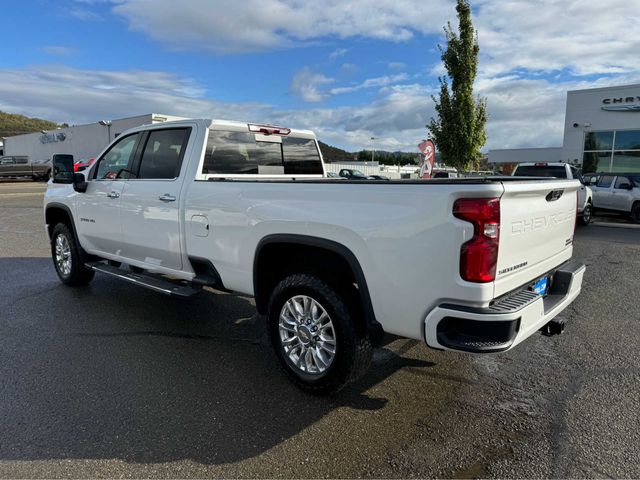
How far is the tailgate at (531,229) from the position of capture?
108 inches

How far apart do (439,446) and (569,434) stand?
862mm

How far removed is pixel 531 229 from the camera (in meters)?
3.03

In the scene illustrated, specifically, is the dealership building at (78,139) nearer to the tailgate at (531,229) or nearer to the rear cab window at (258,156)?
the rear cab window at (258,156)

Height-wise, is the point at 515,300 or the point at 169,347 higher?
the point at 515,300

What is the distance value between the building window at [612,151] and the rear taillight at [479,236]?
26.5 meters

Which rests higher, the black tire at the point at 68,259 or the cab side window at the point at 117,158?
the cab side window at the point at 117,158

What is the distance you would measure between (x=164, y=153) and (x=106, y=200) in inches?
43.8

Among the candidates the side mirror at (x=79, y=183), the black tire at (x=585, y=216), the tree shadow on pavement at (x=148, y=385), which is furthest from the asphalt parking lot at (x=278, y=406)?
the black tire at (x=585, y=216)

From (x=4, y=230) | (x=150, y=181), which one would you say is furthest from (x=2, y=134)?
(x=150, y=181)

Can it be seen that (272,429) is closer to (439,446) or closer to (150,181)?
(439,446)

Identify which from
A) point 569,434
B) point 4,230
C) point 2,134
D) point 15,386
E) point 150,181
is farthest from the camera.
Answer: point 2,134

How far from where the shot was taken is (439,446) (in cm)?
287

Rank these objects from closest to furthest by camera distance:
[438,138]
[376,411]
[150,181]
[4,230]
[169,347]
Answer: [376,411]
[169,347]
[150,181]
[4,230]
[438,138]

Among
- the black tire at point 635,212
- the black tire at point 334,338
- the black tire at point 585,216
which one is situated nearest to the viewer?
the black tire at point 334,338
